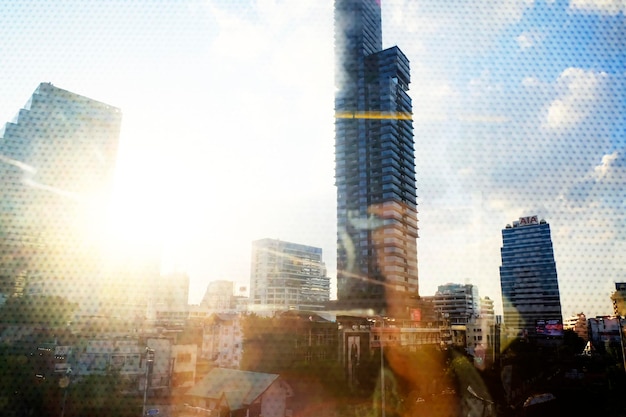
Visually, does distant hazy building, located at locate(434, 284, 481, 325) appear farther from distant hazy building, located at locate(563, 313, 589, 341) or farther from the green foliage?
the green foliage

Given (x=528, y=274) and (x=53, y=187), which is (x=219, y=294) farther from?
(x=528, y=274)

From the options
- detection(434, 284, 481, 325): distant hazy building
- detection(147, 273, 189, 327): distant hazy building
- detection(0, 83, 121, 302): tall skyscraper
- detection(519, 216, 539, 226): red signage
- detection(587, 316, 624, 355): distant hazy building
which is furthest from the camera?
detection(519, 216, 539, 226): red signage

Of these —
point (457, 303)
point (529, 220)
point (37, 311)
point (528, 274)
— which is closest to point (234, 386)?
point (37, 311)

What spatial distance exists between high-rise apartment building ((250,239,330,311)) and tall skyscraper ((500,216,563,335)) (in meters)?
6.66

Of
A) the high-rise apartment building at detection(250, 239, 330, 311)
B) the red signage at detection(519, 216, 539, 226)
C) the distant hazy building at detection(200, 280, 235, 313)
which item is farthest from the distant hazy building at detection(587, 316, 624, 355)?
the distant hazy building at detection(200, 280, 235, 313)

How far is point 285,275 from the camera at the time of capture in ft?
37.8

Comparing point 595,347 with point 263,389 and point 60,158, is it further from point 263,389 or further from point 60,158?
point 60,158

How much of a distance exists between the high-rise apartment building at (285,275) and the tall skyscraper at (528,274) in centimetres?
666

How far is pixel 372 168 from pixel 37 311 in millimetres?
8124

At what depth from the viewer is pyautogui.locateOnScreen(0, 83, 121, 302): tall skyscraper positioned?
17.3ft

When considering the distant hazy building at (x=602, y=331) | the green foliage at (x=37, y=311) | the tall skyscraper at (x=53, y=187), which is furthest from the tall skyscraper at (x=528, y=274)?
the green foliage at (x=37, y=311)

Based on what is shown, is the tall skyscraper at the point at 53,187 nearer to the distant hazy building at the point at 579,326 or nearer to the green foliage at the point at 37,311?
the green foliage at the point at 37,311

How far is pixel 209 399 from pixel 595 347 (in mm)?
7415

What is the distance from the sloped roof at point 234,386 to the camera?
343 cm
